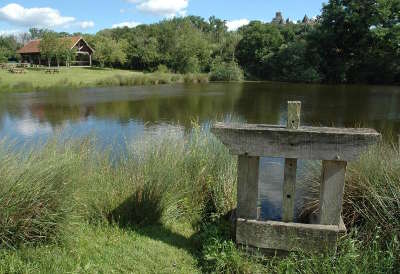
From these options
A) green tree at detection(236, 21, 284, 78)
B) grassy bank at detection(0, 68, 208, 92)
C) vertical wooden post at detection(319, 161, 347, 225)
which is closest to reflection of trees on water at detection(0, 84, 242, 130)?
grassy bank at detection(0, 68, 208, 92)

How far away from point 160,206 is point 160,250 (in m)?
0.72

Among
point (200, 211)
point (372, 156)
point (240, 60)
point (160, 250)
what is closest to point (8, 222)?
point (160, 250)

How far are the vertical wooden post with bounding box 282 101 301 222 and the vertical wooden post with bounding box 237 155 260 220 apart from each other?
0.26 meters

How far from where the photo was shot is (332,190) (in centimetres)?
326

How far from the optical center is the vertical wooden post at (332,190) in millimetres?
3221

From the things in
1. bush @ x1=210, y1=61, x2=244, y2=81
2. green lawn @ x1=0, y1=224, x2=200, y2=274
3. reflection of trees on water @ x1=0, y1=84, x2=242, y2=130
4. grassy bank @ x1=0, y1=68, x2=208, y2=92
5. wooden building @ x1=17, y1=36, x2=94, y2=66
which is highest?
wooden building @ x1=17, y1=36, x2=94, y2=66

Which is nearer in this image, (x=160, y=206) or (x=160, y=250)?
(x=160, y=250)

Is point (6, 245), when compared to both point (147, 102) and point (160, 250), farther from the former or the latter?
point (147, 102)

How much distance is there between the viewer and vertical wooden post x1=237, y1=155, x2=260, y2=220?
3.37m

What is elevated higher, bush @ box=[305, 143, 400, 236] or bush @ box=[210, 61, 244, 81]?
bush @ box=[210, 61, 244, 81]

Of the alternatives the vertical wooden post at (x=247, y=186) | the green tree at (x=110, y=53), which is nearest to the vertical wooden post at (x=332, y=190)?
the vertical wooden post at (x=247, y=186)

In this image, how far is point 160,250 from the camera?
3500 millimetres

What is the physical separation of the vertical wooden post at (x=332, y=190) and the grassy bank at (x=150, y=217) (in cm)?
29

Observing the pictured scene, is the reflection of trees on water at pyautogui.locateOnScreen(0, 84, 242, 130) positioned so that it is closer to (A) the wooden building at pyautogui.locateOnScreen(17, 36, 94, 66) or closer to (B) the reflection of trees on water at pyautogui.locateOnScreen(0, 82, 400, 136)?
(B) the reflection of trees on water at pyautogui.locateOnScreen(0, 82, 400, 136)
